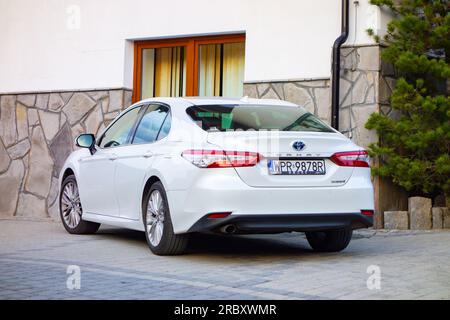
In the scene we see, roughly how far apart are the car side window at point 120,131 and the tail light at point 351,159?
2.63m

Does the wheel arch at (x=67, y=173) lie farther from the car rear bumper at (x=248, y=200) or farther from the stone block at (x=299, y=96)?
the stone block at (x=299, y=96)

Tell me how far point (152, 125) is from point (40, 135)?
7.05 meters

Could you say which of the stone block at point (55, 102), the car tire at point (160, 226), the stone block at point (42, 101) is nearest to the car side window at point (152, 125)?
the car tire at point (160, 226)

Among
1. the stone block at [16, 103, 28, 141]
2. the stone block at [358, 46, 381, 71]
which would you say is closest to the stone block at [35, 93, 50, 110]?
the stone block at [16, 103, 28, 141]

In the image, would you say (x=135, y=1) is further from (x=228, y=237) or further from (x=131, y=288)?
(x=131, y=288)

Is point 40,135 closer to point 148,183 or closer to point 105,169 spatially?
point 105,169

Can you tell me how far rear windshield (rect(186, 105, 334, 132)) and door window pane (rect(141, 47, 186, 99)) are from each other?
5741mm

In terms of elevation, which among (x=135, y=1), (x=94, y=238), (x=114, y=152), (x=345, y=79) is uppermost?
(x=135, y=1)

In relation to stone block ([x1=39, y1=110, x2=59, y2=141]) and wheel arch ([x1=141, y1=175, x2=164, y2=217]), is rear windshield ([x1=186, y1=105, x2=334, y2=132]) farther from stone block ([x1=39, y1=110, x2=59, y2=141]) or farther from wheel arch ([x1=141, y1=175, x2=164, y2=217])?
stone block ([x1=39, y1=110, x2=59, y2=141])

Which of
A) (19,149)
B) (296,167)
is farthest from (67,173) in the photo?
(19,149)

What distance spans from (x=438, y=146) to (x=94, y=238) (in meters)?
4.71

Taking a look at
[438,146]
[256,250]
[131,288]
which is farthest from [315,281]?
[438,146]

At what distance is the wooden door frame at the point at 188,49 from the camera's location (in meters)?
13.7

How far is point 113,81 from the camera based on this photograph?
47.8 ft
